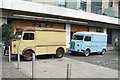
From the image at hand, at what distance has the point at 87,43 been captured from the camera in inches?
797

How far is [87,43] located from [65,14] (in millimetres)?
6369

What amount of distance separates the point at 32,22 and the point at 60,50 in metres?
8.38

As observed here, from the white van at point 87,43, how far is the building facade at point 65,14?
523 cm

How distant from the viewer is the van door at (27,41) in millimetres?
15898

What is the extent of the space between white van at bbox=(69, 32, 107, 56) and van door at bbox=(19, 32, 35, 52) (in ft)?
15.7

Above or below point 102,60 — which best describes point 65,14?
above

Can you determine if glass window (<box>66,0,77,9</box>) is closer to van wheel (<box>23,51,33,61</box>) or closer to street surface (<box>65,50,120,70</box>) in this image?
street surface (<box>65,50,120,70</box>)

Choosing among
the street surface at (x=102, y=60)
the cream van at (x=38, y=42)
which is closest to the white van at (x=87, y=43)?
the street surface at (x=102, y=60)

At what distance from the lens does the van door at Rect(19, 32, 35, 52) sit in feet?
52.2

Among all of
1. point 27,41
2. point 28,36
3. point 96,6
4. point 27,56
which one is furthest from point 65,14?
point 27,56

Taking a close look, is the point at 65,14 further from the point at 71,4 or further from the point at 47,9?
the point at 47,9

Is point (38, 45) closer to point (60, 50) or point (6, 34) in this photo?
point (60, 50)

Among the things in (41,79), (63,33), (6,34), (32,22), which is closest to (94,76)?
(41,79)

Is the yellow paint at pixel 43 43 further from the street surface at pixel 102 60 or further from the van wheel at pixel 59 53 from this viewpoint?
the street surface at pixel 102 60
